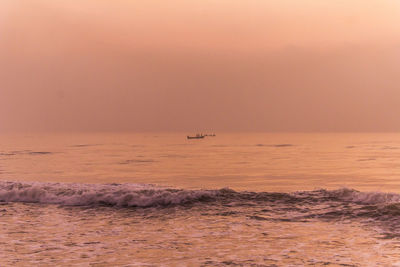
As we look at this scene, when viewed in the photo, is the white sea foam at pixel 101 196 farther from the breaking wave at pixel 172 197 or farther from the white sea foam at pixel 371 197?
the white sea foam at pixel 371 197

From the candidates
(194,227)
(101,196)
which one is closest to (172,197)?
(101,196)

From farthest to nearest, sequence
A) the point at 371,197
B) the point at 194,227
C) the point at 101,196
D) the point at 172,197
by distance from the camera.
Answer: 1. the point at 101,196
2. the point at 172,197
3. the point at 371,197
4. the point at 194,227

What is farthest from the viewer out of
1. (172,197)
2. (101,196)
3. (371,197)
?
(101,196)

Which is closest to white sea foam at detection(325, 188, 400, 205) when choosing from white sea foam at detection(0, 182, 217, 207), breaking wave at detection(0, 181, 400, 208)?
breaking wave at detection(0, 181, 400, 208)

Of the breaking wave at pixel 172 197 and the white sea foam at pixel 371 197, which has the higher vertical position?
the white sea foam at pixel 371 197

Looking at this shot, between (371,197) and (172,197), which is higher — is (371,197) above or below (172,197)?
above

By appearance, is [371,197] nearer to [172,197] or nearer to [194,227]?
[194,227]

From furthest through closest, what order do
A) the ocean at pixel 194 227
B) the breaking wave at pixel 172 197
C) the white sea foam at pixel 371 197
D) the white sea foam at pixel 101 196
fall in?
the white sea foam at pixel 101 196 < the breaking wave at pixel 172 197 < the white sea foam at pixel 371 197 < the ocean at pixel 194 227

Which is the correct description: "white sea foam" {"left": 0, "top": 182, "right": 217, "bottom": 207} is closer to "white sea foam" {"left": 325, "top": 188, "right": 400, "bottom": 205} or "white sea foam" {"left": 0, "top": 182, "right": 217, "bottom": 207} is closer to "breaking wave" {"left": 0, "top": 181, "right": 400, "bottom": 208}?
"breaking wave" {"left": 0, "top": 181, "right": 400, "bottom": 208}

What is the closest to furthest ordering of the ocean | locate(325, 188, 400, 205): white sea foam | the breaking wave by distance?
the ocean → locate(325, 188, 400, 205): white sea foam → the breaking wave

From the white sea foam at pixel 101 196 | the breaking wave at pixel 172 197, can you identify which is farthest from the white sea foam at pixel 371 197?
the white sea foam at pixel 101 196

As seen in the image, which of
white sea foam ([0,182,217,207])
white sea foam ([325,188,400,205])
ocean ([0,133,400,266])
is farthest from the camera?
white sea foam ([0,182,217,207])


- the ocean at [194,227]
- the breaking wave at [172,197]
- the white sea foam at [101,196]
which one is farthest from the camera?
the white sea foam at [101,196]

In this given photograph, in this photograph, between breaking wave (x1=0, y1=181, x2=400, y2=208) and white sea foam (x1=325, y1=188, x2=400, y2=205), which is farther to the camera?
breaking wave (x1=0, y1=181, x2=400, y2=208)
